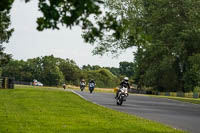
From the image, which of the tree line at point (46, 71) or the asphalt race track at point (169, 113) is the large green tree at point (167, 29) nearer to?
the asphalt race track at point (169, 113)

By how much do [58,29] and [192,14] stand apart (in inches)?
1738

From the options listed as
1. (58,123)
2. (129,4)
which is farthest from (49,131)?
(129,4)

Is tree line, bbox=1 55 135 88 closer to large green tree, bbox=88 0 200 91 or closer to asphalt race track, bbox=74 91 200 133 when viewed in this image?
large green tree, bbox=88 0 200 91

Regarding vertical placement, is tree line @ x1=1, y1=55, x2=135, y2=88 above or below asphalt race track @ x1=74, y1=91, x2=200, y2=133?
above

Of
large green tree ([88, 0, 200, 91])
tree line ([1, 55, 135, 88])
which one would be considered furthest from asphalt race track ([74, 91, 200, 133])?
tree line ([1, 55, 135, 88])

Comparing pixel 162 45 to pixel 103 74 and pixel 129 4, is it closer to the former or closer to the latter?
pixel 129 4

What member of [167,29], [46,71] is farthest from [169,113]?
[46,71]

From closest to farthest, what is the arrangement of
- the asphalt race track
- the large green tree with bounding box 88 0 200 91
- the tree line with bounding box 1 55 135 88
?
the asphalt race track → the large green tree with bounding box 88 0 200 91 → the tree line with bounding box 1 55 135 88

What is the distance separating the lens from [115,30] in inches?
221

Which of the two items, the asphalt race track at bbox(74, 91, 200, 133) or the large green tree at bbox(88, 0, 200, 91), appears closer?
the asphalt race track at bbox(74, 91, 200, 133)

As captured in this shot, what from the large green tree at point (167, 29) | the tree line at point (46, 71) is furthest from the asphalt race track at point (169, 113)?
the tree line at point (46, 71)

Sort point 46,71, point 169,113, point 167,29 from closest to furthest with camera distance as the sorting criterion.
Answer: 1. point 169,113
2. point 167,29
3. point 46,71

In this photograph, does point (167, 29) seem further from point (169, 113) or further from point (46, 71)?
point (46, 71)

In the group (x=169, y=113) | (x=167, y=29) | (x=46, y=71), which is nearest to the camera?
(x=169, y=113)
